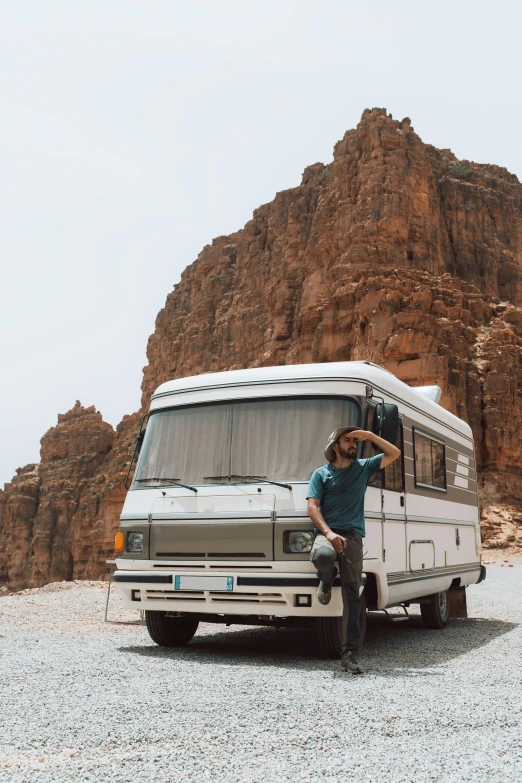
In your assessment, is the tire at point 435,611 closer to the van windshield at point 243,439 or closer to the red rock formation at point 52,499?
the van windshield at point 243,439

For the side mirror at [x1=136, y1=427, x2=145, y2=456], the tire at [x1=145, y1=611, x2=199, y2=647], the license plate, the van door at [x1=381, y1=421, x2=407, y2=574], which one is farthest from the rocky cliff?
the license plate

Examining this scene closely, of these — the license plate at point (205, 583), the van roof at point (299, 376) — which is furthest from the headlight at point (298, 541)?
the van roof at point (299, 376)

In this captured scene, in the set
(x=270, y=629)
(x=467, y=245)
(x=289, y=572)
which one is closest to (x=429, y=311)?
(x=467, y=245)

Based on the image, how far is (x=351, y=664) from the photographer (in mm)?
6352

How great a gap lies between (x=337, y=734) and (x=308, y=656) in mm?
3366

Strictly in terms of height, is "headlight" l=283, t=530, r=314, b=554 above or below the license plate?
above

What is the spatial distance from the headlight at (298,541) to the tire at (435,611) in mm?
3971

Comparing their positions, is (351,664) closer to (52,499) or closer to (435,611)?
(435,611)

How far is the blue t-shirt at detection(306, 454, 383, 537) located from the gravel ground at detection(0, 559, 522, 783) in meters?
1.24

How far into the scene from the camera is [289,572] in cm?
704

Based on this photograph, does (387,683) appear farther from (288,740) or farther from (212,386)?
(212,386)

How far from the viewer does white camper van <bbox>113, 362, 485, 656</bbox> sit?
23.4 feet

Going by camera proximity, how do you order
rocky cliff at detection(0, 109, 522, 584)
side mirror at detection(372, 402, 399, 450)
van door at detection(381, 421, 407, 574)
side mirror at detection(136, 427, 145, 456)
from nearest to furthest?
side mirror at detection(372, 402, 399, 450) → van door at detection(381, 421, 407, 574) → side mirror at detection(136, 427, 145, 456) → rocky cliff at detection(0, 109, 522, 584)

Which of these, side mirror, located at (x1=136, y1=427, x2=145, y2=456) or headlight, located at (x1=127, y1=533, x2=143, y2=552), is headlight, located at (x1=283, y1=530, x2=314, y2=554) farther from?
side mirror, located at (x1=136, y1=427, x2=145, y2=456)
